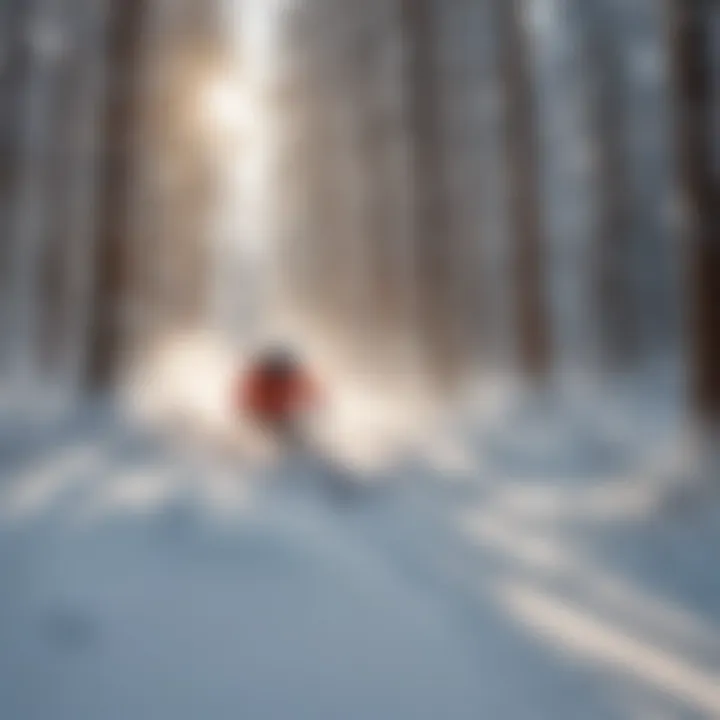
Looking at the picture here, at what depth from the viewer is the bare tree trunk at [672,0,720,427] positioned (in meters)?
7.77

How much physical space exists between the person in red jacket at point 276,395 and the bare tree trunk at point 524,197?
4.22 meters

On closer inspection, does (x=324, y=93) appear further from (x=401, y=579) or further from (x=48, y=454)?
(x=401, y=579)

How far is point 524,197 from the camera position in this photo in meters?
15.0

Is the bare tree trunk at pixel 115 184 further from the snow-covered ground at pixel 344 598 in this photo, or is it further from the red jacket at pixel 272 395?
the snow-covered ground at pixel 344 598

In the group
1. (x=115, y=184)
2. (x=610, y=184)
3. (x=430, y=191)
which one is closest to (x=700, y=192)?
(x=115, y=184)

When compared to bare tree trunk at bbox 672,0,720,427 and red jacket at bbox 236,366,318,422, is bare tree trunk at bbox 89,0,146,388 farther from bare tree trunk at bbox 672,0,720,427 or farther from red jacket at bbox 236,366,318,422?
bare tree trunk at bbox 672,0,720,427

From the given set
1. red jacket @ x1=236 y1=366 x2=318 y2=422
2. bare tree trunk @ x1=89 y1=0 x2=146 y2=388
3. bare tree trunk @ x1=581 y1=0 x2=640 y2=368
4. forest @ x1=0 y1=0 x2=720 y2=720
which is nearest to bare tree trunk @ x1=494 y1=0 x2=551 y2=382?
forest @ x1=0 y1=0 x2=720 y2=720

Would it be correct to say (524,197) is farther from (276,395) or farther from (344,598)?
(344,598)

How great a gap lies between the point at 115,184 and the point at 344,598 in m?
9.59

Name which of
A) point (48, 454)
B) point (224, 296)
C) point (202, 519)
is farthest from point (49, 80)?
point (224, 296)

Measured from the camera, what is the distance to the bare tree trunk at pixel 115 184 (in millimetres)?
12531

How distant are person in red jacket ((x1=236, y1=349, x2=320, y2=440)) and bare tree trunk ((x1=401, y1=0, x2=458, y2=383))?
4047 mm

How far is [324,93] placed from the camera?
30.6 metres

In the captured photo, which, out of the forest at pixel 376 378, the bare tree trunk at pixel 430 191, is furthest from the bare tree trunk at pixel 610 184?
the bare tree trunk at pixel 430 191
